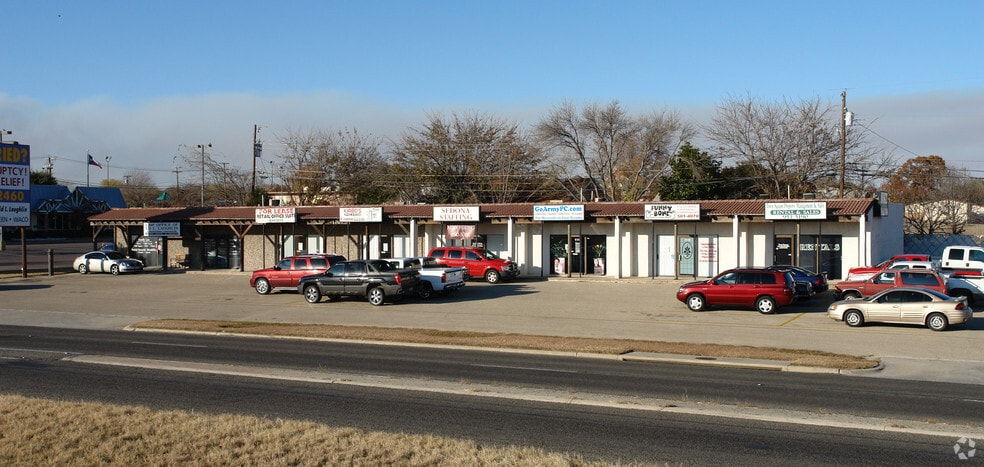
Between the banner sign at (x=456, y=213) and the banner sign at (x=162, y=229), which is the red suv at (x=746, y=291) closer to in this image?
the banner sign at (x=456, y=213)

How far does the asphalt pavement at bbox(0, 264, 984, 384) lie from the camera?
19.6m

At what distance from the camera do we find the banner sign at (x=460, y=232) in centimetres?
4306

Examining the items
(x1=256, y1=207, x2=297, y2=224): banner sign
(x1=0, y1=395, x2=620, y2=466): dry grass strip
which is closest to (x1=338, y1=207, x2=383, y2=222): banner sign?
(x1=256, y1=207, x2=297, y2=224): banner sign

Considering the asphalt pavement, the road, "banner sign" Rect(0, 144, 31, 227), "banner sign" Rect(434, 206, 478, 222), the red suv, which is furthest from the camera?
"banner sign" Rect(0, 144, 31, 227)

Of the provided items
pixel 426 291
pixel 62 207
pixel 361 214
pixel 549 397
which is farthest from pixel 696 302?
pixel 62 207

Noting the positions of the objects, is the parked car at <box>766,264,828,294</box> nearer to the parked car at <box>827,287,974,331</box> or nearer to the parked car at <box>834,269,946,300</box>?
the parked car at <box>834,269,946,300</box>

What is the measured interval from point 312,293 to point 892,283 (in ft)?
68.8

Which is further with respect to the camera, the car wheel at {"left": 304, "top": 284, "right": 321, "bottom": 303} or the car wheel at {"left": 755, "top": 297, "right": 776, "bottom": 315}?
the car wheel at {"left": 304, "top": 284, "right": 321, "bottom": 303}

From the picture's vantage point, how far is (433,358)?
728 inches

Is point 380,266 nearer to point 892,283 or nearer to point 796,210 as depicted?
point 892,283

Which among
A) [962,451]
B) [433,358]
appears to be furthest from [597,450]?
[433,358]

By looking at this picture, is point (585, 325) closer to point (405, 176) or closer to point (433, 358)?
point (433, 358)

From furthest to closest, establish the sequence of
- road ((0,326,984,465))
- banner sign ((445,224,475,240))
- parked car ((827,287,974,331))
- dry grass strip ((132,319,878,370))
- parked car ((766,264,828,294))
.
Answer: banner sign ((445,224,475,240))
parked car ((766,264,828,294))
parked car ((827,287,974,331))
dry grass strip ((132,319,878,370))
road ((0,326,984,465))

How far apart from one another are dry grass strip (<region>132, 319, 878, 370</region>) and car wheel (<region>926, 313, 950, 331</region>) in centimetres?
578
